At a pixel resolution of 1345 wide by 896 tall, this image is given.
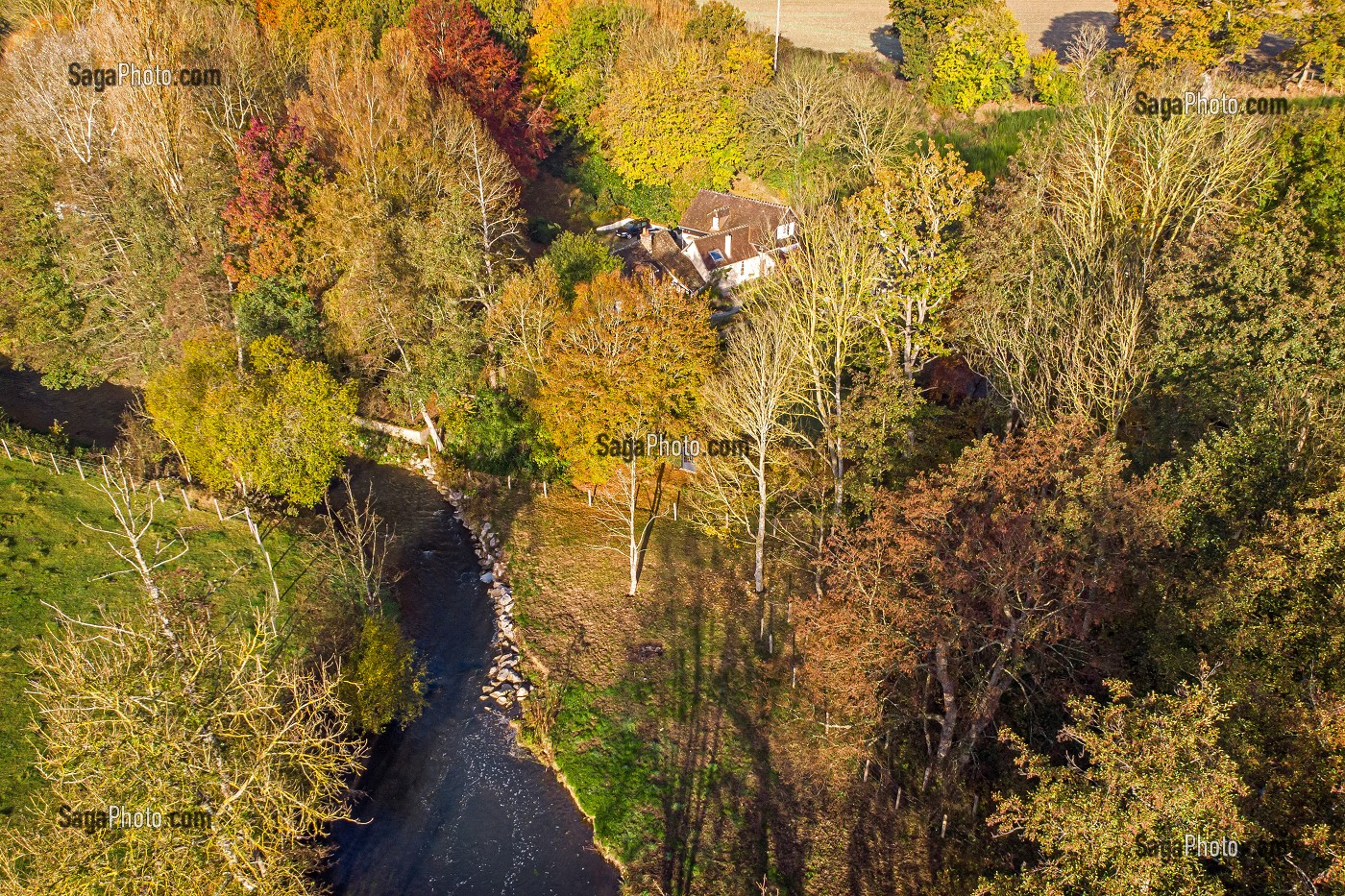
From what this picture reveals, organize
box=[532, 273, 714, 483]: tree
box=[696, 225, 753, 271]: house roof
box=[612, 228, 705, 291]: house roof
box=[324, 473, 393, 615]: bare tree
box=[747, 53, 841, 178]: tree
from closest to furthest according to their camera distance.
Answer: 1. box=[324, 473, 393, 615]: bare tree
2. box=[532, 273, 714, 483]: tree
3. box=[612, 228, 705, 291]: house roof
4. box=[696, 225, 753, 271]: house roof
5. box=[747, 53, 841, 178]: tree

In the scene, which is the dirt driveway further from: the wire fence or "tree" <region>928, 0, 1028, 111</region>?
the wire fence

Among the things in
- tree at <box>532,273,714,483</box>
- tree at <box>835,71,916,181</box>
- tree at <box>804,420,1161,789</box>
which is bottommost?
tree at <box>804,420,1161,789</box>

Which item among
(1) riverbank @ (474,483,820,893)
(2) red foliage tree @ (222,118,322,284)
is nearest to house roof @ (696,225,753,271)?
(1) riverbank @ (474,483,820,893)

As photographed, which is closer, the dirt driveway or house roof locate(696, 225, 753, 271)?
house roof locate(696, 225, 753, 271)

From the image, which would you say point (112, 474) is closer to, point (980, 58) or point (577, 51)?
point (577, 51)

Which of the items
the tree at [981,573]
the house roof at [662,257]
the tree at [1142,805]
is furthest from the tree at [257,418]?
the tree at [1142,805]

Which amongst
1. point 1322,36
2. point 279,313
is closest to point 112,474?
point 279,313

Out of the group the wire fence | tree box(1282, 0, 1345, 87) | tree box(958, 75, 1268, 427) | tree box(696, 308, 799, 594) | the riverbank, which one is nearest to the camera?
the riverbank
